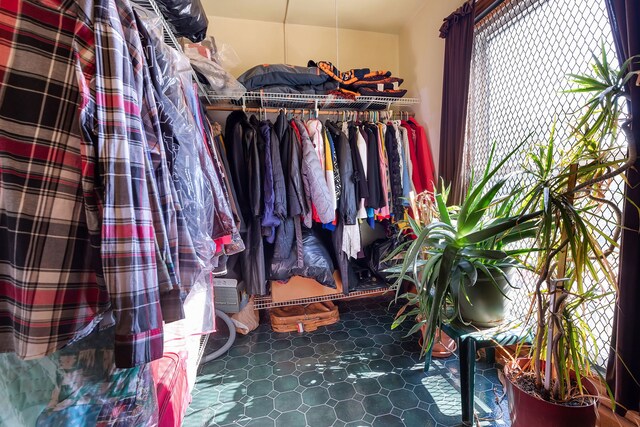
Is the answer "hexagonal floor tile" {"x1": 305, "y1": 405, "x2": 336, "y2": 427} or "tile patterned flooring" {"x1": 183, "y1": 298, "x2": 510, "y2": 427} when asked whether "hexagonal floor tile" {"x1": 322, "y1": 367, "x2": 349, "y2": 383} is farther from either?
"hexagonal floor tile" {"x1": 305, "y1": 405, "x2": 336, "y2": 427}

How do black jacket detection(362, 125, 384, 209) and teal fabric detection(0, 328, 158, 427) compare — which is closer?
teal fabric detection(0, 328, 158, 427)

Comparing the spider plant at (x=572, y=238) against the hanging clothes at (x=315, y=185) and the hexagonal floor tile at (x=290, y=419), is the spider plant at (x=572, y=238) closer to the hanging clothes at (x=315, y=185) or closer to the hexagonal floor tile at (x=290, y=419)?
the hexagonal floor tile at (x=290, y=419)

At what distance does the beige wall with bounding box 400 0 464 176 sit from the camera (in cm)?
194

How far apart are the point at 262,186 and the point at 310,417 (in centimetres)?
127

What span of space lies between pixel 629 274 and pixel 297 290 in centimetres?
169

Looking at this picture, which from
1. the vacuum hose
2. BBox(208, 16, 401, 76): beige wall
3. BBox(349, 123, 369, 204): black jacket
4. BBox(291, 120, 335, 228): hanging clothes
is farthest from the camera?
BBox(208, 16, 401, 76): beige wall

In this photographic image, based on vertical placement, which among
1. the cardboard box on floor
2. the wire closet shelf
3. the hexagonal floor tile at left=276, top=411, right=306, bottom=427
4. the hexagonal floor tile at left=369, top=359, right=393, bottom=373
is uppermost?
the wire closet shelf

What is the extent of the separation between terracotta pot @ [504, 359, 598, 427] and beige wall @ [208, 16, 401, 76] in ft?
8.25

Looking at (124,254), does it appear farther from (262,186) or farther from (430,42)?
(430,42)

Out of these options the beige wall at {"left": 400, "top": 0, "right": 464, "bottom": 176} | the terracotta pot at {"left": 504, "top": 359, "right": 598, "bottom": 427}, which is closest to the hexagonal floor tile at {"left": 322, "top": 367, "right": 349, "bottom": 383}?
the terracotta pot at {"left": 504, "top": 359, "right": 598, "bottom": 427}

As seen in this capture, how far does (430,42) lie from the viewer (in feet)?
6.68

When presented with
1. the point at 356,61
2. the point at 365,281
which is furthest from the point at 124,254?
the point at 356,61

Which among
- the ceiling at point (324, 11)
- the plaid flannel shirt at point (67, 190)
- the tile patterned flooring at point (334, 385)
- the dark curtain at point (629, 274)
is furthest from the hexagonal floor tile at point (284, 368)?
the ceiling at point (324, 11)

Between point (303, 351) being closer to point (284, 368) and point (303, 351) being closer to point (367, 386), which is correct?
point (284, 368)
